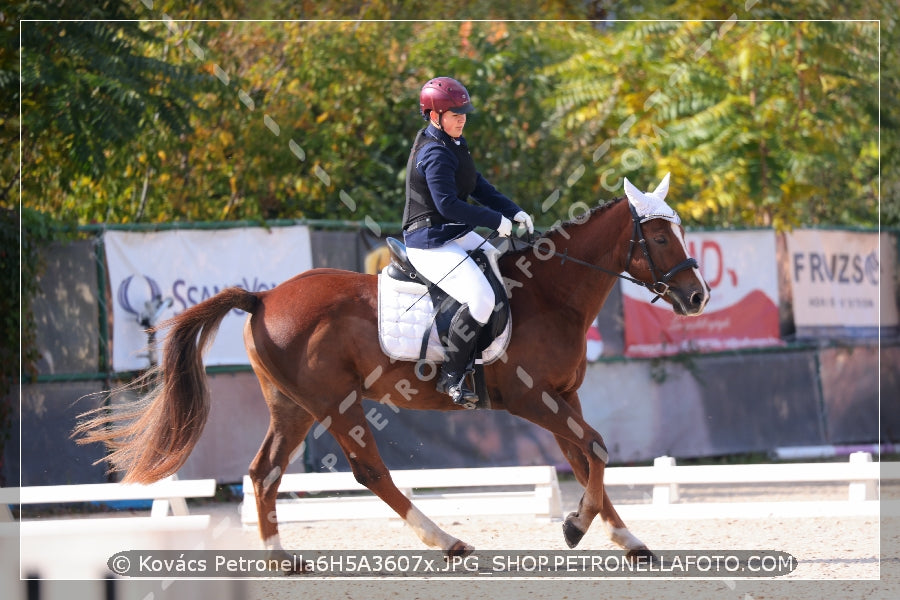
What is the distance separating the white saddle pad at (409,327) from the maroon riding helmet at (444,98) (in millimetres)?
1117

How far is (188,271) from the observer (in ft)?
35.5

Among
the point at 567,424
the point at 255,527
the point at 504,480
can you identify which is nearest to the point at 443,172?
the point at 567,424

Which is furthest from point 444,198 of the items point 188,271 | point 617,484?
point 188,271

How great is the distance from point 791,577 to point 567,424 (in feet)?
5.05

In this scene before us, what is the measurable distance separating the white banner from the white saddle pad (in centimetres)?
441

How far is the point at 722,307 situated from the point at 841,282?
194 cm

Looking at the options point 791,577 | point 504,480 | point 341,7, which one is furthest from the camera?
point 341,7

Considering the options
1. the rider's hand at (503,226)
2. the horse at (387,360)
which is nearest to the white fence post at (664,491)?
the horse at (387,360)

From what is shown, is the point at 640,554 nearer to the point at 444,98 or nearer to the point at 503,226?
the point at 503,226

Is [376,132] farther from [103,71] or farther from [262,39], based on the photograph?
[103,71]

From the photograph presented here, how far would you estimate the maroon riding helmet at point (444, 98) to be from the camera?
654 cm

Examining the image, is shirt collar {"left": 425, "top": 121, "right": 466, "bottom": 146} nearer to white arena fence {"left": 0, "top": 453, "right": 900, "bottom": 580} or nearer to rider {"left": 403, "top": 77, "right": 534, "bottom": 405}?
rider {"left": 403, "top": 77, "right": 534, "bottom": 405}

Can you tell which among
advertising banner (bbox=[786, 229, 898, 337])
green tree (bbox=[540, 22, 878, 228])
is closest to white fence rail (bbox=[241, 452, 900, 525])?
advertising banner (bbox=[786, 229, 898, 337])

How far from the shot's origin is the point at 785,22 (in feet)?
45.1
